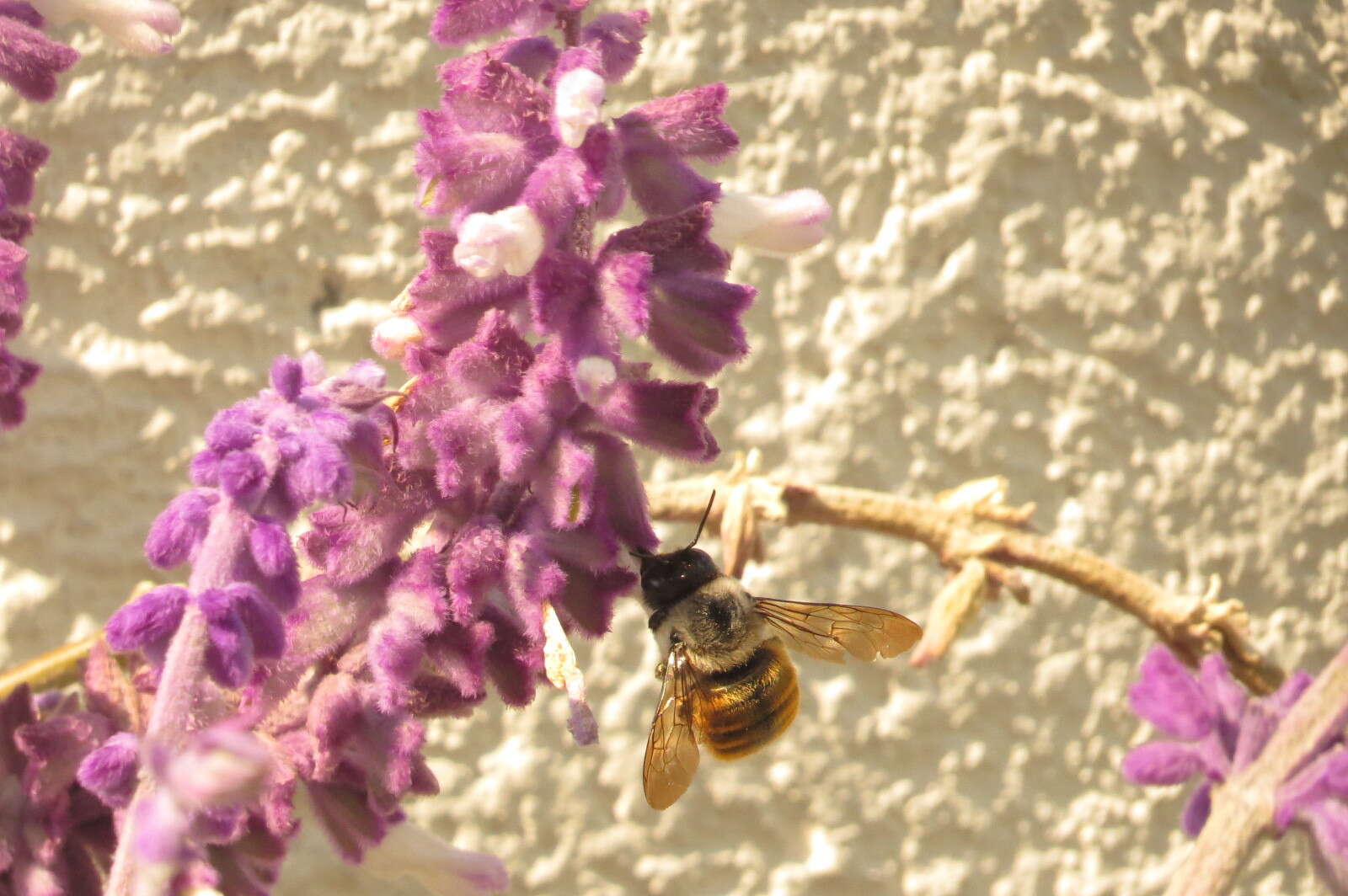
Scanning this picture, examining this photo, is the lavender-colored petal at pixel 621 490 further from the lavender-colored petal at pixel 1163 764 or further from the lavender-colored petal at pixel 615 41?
the lavender-colored petal at pixel 1163 764

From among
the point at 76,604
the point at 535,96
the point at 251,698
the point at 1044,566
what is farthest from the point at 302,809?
the point at 76,604

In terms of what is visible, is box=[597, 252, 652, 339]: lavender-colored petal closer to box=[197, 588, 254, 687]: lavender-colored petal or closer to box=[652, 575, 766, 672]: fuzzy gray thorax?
box=[197, 588, 254, 687]: lavender-colored petal

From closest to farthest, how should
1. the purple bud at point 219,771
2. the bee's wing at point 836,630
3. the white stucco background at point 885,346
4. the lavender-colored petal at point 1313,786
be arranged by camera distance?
the purple bud at point 219,771, the lavender-colored petal at point 1313,786, the bee's wing at point 836,630, the white stucco background at point 885,346

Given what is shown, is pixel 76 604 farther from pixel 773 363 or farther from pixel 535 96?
pixel 535 96

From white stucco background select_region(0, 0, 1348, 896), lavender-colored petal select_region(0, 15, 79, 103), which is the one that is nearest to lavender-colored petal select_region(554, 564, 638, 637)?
lavender-colored petal select_region(0, 15, 79, 103)

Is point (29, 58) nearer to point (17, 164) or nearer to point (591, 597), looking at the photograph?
point (17, 164)

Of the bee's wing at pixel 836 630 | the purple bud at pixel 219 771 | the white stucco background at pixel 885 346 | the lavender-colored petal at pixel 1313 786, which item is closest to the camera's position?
the purple bud at pixel 219 771

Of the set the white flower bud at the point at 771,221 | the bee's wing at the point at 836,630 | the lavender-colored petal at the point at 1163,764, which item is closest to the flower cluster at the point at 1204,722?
the lavender-colored petal at the point at 1163,764
